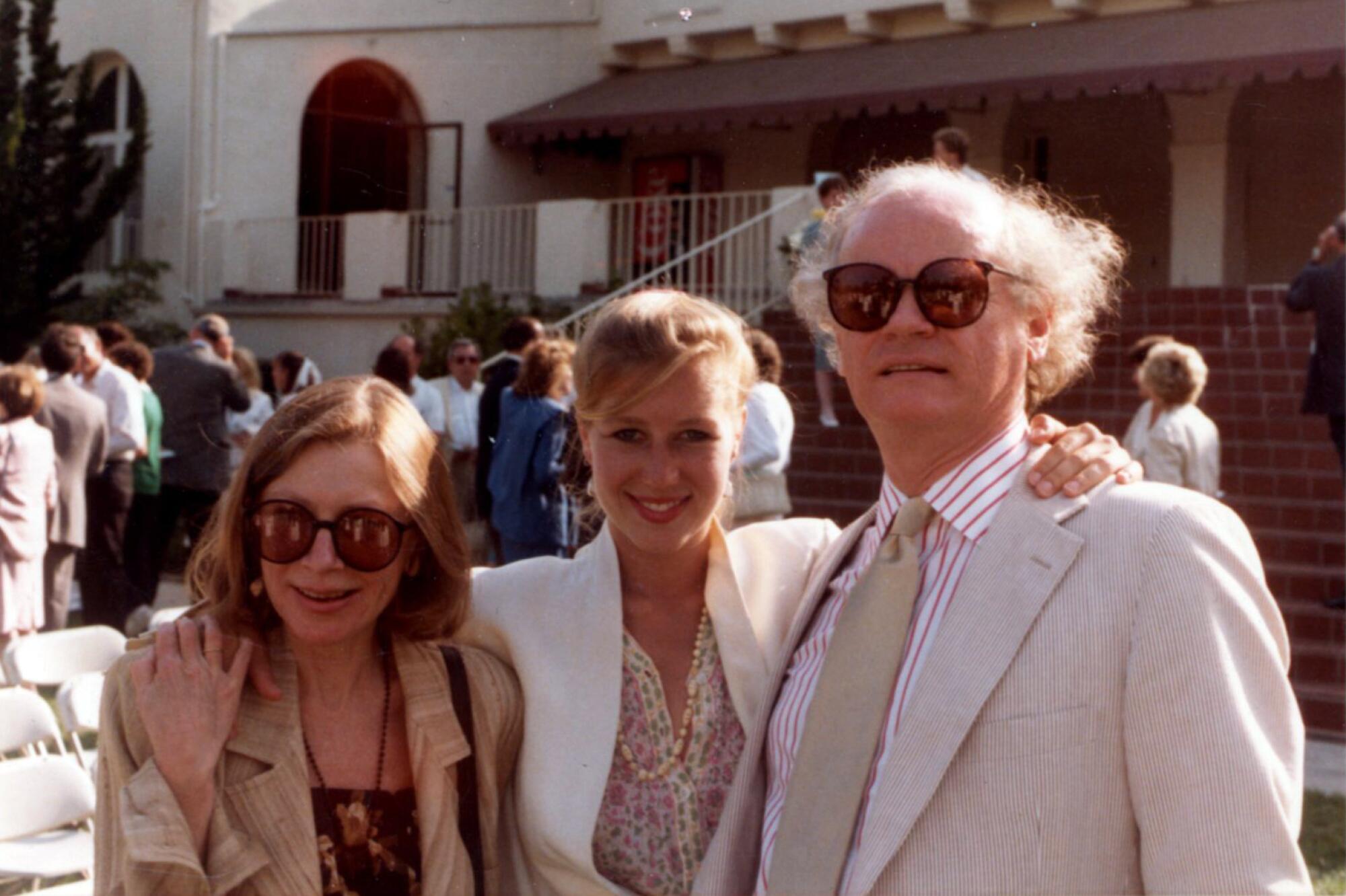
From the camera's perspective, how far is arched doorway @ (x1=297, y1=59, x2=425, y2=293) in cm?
1859

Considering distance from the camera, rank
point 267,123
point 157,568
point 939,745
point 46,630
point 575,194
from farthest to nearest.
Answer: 1. point 575,194
2. point 267,123
3. point 157,568
4. point 46,630
5. point 939,745

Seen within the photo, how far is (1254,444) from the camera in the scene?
1008cm

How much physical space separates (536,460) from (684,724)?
16.8 feet

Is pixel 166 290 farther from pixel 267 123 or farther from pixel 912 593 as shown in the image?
pixel 912 593

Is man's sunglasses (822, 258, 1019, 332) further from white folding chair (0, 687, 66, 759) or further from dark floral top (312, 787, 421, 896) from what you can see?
white folding chair (0, 687, 66, 759)

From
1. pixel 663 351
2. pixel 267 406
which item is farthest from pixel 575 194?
pixel 663 351

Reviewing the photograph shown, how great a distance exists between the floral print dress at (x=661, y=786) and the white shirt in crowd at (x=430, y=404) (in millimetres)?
7970

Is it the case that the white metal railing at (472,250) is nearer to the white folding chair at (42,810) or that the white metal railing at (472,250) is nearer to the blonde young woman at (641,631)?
the white folding chair at (42,810)

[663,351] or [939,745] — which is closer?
[939,745]

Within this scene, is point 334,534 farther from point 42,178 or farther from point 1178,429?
point 42,178

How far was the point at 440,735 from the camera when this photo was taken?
7.43 feet

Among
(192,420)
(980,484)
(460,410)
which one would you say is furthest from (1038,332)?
(460,410)

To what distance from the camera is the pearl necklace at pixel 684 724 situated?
236 cm

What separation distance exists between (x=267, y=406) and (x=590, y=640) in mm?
9439
